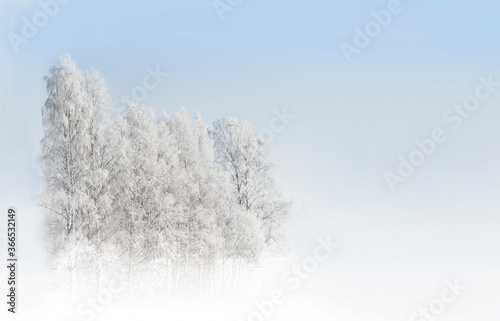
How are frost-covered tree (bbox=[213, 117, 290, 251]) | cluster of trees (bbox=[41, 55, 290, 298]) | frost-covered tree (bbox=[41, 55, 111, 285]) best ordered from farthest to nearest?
frost-covered tree (bbox=[213, 117, 290, 251]) → cluster of trees (bbox=[41, 55, 290, 298]) → frost-covered tree (bbox=[41, 55, 111, 285])

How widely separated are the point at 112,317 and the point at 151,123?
41.7ft

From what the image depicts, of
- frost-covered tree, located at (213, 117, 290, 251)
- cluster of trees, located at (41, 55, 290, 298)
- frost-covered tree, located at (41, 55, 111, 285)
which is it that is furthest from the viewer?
frost-covered tree, located at (213, 117, 290, 251)

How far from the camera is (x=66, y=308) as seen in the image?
27688mm

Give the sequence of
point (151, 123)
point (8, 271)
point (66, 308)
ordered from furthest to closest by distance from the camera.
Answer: point (151, 123), point (66, 308), point (8, 271)

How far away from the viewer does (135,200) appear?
104 ft

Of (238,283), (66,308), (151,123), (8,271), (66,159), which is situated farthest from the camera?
(238,283)

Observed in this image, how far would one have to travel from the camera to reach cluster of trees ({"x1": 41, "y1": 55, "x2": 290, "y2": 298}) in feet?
96.9

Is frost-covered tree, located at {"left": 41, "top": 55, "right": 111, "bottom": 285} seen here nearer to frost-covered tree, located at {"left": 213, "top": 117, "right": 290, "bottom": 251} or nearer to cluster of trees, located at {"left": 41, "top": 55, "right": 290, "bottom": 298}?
cluster of trees, located at {"left": 41, "top": 55, "right": 290, "bottom": 298}

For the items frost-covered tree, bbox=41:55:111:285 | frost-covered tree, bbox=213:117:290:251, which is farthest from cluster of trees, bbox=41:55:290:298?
frost-covered tree, bbox=213:117:290:251

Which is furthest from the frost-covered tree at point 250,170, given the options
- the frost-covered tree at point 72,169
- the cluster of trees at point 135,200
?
the frost-covered tree at point 72,169

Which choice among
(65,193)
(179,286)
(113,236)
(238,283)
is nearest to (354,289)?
(238,283)

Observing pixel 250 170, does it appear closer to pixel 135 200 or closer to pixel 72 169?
pixel 135 200

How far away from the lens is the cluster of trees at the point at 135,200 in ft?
96.9

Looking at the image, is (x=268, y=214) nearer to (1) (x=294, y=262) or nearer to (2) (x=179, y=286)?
(1) (x=294, y=262)
